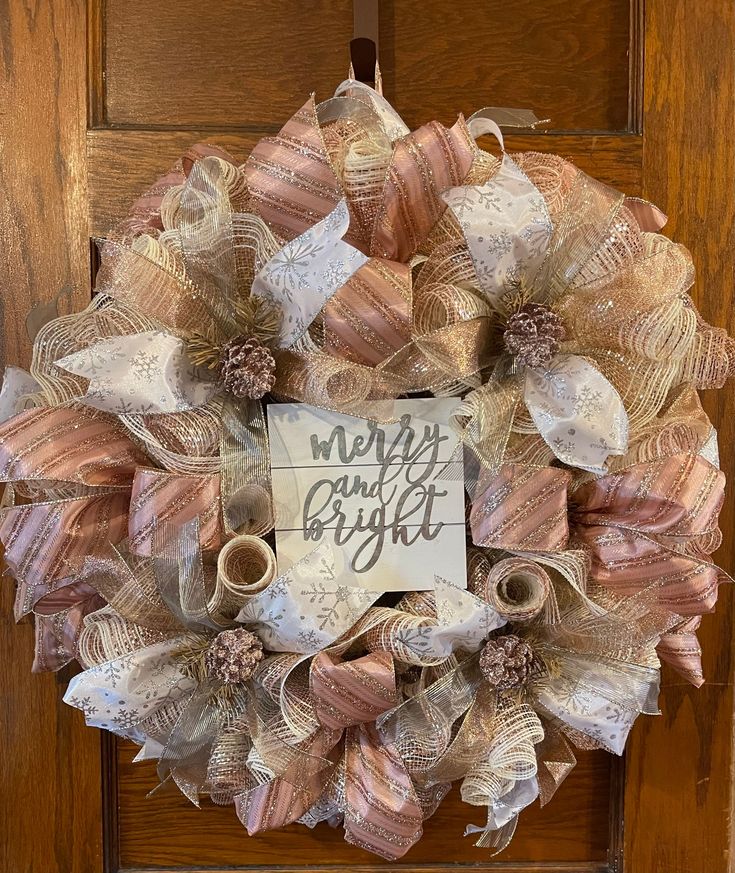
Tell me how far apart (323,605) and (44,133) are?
54cm

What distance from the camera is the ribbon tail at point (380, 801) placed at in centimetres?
62

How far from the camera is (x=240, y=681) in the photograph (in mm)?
603

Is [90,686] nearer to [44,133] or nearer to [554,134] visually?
[44,133]

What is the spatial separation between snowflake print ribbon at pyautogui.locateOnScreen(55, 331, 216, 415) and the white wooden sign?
0.10 metres

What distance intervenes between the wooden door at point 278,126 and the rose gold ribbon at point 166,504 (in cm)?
26

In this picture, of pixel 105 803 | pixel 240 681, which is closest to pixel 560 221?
pixel 240 681

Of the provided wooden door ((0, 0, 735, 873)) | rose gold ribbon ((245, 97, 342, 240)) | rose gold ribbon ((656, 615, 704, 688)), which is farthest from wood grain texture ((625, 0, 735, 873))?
rose gold ribbon ((245, 97, 342, 240))

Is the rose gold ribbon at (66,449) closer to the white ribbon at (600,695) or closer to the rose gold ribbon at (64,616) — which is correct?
the rose gold ribbon at (64,616)

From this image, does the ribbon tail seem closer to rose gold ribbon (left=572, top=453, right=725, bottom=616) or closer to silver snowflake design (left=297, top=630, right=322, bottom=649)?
silver snowflake design (left=297, top=630, right=322, bottom=649)

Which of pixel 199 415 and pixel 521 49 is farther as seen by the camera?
pixel 521 49

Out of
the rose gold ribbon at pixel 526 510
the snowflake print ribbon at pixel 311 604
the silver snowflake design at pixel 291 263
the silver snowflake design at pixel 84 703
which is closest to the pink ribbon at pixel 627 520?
the rose gold ribbon at pixel 526 510

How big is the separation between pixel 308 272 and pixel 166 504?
0.21 metres

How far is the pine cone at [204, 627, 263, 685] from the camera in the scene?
Answer: 23.1 inches

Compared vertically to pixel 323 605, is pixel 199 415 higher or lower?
higher
